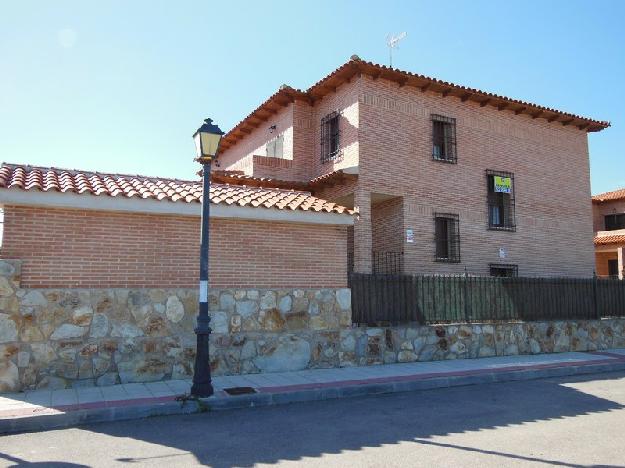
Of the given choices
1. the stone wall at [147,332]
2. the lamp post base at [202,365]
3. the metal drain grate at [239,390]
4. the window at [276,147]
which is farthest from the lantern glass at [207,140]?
the window at [276,147]

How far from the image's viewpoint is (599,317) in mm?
13742

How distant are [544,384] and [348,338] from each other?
3607mm

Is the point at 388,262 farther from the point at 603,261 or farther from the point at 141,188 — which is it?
the point at 603,261

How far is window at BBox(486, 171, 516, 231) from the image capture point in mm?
16797

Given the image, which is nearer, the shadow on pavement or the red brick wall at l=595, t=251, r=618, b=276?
the shadow on pavement

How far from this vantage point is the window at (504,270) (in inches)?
646

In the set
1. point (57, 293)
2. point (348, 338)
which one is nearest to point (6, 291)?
point (57, 293)

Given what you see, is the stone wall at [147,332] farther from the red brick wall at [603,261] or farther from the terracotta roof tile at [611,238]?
the red brick wall at [603,261]

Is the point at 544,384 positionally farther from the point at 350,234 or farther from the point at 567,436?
the point at 350,234

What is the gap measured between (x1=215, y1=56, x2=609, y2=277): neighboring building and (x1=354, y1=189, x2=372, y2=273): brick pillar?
29 mm

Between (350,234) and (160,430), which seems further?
(350,234)

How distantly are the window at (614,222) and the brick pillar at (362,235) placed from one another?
76.3 feet

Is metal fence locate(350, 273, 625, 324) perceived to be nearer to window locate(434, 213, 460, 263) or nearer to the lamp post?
window locate(434, 213, 460, 263)

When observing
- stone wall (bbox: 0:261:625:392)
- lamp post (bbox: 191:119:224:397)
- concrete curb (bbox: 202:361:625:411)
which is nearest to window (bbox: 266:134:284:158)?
stone wall (bbox: 0:261:625:392)
